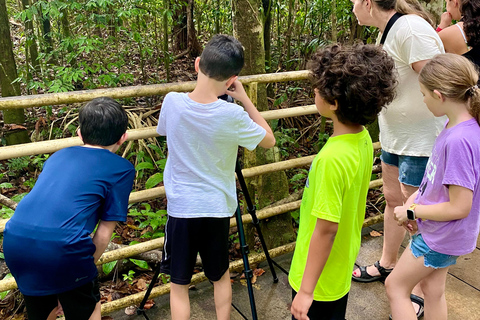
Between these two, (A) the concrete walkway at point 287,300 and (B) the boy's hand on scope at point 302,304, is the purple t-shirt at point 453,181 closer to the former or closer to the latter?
(B) the boy's hand on scope at point 302,304

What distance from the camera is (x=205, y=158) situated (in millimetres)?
1990

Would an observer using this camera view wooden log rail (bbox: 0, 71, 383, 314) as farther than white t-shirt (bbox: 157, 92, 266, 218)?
Yes

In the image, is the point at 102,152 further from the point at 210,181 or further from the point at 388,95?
the point at 388,95

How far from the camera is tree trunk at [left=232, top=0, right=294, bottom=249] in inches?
120

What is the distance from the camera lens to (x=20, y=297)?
9.61ft

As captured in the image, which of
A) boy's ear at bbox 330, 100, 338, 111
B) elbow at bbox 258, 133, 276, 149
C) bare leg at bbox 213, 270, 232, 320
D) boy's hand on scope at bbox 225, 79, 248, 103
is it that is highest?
boy's ear at bbox 330, 100, 338, 111

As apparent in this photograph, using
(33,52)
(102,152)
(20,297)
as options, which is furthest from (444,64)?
(33,52)

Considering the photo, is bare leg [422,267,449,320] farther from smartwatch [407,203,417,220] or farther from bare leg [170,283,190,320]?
bare leg [170,283,190,320]

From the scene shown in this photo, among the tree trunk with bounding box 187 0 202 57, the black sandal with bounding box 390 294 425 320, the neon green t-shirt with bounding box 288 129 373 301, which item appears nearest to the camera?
the neon green t-shirt with bounding box 288 129 373 301

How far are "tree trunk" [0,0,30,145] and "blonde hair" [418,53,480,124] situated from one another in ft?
16.6

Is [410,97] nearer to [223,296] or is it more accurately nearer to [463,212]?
[463,212]

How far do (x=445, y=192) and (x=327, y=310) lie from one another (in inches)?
28.7

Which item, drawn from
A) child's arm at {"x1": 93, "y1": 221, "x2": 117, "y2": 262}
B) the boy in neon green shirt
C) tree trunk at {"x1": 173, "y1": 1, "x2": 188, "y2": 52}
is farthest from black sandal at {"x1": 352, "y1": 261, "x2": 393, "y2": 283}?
tree trunk at {"x1": 173, "y1": 1, "x2": 188, "y2": 52}

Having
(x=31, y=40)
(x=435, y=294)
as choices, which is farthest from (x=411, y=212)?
(x=31, y=40)
